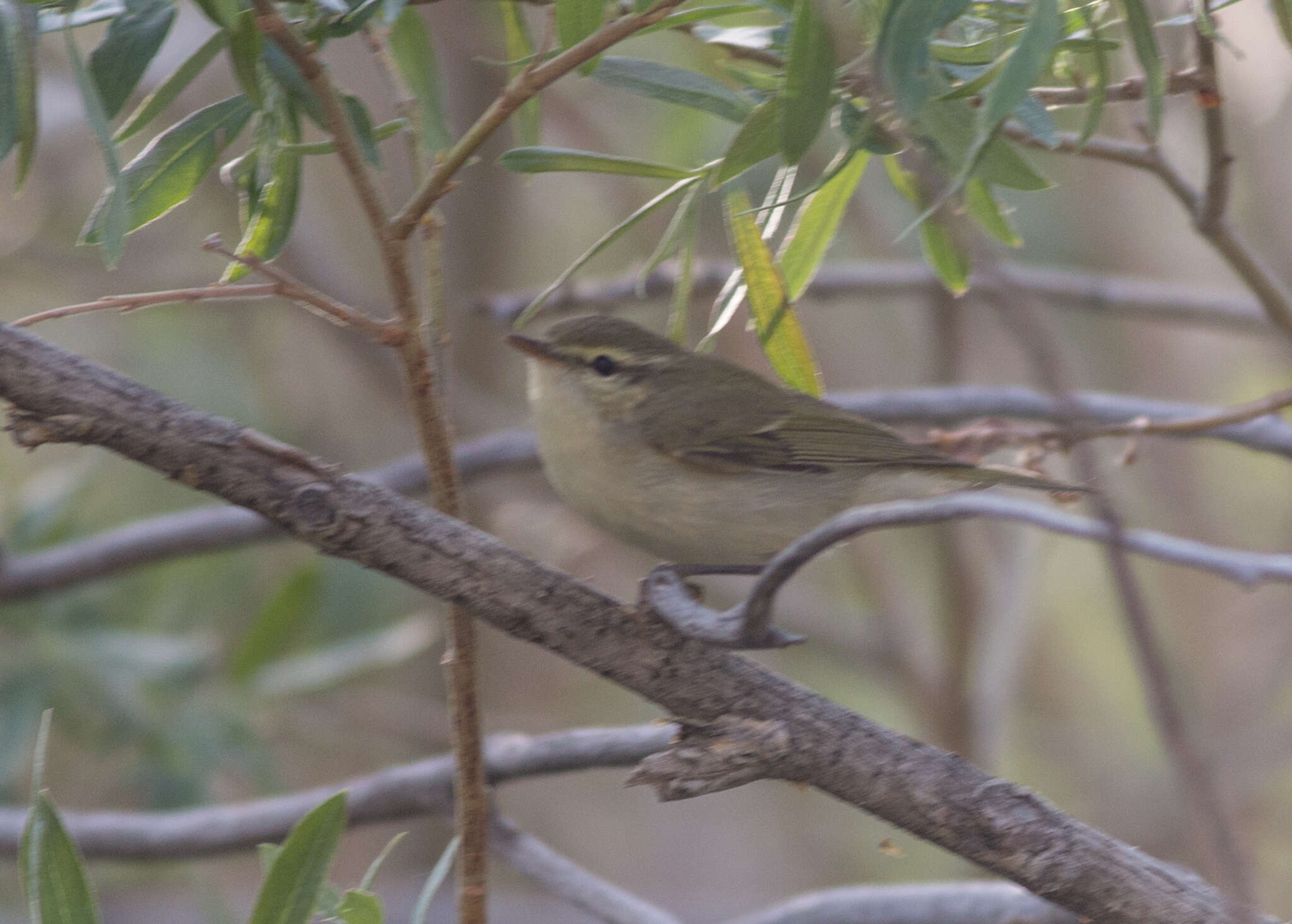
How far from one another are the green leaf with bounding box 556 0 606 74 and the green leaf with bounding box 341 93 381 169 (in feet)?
1.03

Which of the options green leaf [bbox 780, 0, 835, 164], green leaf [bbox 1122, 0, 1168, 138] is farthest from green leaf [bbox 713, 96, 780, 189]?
green leaf [bbox 1122, 0, 1168, 138]

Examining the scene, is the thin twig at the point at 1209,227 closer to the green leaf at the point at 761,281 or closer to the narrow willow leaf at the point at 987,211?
the narrow willow leaf at the point at 987,211

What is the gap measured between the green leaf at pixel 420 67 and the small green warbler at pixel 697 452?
3.22 ft

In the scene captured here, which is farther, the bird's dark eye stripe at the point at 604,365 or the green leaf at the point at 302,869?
the bird's dark eye stripe at the point at 604,365

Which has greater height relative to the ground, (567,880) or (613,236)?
(613,236)

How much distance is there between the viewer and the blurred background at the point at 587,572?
4293mm

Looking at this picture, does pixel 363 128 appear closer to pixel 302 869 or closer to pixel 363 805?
pixel 302 869

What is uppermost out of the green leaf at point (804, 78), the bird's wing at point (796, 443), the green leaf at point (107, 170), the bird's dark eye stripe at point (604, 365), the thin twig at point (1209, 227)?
the green leaf at point (107, 170)

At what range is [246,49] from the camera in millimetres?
1606

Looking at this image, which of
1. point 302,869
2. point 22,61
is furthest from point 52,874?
point 22,61

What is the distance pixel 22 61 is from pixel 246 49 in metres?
0.27

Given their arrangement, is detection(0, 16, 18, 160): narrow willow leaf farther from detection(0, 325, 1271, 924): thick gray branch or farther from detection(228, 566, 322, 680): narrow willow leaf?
detection(228, 566, 322, 680): narrow willow leaf

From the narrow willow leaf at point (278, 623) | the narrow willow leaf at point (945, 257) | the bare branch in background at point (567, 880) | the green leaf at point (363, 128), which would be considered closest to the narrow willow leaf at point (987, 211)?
the narrow willow leaf at point (945, 257)

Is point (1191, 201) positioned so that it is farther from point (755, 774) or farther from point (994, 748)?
point (994, 748)
